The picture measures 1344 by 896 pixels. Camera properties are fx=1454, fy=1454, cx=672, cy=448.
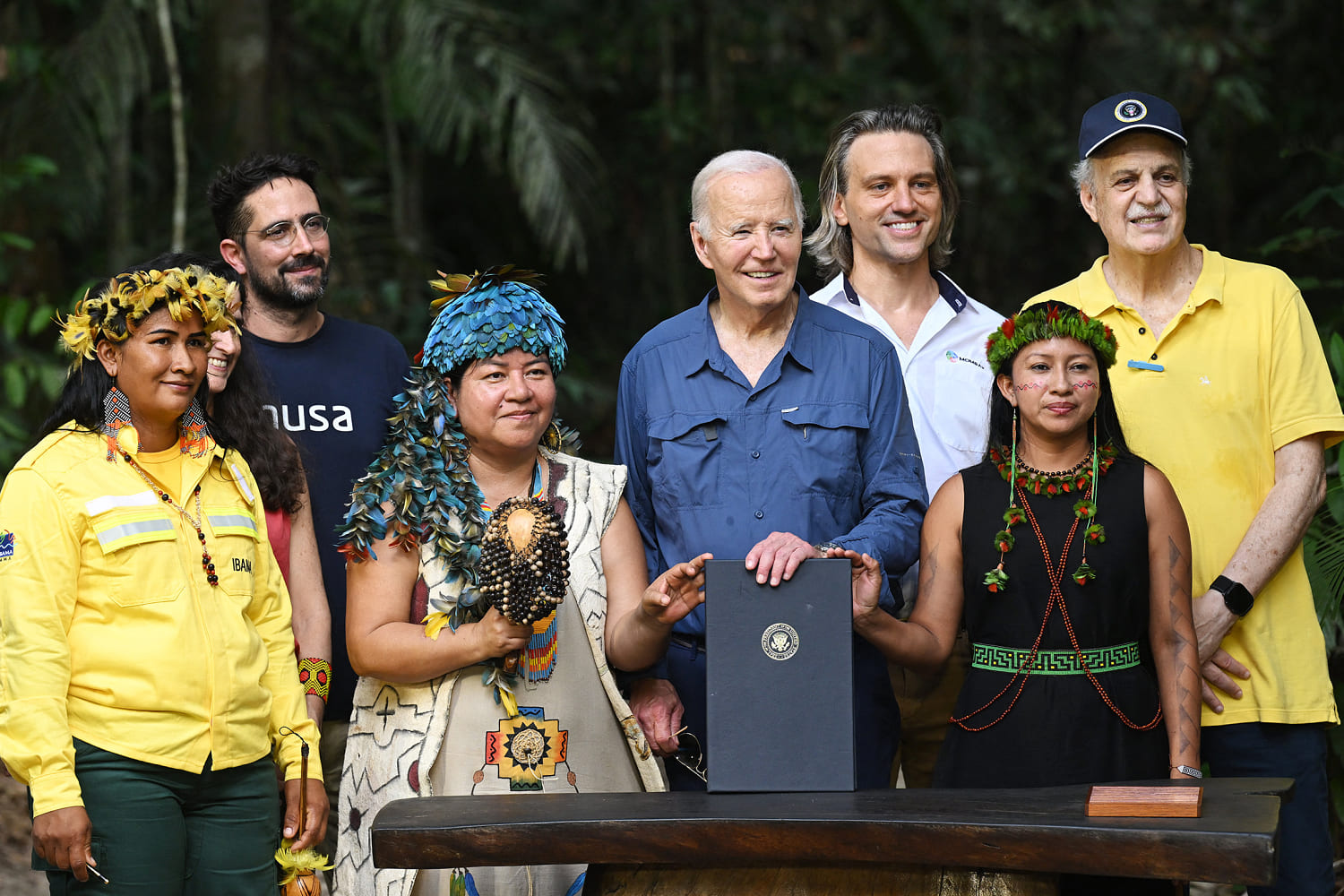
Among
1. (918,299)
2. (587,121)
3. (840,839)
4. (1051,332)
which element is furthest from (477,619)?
(587,121)

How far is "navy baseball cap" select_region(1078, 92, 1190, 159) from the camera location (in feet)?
12.0

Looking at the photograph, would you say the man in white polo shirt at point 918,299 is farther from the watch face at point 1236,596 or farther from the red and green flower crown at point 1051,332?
the watch face at point 1236,596

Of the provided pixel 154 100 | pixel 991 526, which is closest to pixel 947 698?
pixel 991 526

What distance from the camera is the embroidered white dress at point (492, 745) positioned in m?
3.18

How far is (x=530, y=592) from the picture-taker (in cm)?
293

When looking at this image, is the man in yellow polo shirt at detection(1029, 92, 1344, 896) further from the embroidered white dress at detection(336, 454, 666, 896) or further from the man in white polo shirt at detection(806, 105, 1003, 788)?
the embroidered white dress at detection(336, 454, 666, 896)

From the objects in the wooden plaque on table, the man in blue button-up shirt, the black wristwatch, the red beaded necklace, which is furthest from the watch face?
the wooden plaque on table

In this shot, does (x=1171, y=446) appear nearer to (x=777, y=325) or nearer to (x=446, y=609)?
(x=777, y=325)

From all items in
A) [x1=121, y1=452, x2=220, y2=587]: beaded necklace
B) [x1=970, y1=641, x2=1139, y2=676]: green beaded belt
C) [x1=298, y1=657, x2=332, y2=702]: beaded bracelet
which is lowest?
[x1=298, y1=657, x2=332, y2=702]: beaded bracelet

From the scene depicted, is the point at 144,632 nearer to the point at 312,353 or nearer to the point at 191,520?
the point at 191,520

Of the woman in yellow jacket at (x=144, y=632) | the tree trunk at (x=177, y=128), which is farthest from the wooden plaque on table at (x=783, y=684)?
the tree trunk at (x=177, y=128)

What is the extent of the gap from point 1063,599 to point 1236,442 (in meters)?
0.65

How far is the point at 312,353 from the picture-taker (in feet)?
12.9

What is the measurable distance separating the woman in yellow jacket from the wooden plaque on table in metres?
1.01
